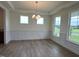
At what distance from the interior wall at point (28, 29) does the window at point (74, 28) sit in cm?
386

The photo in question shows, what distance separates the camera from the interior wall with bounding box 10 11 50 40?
8320mm

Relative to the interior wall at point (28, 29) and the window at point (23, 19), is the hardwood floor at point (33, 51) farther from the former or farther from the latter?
the window at point (23, 19)

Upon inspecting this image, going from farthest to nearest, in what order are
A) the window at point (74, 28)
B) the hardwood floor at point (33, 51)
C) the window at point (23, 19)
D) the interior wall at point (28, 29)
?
the window at point (23, 19) < the interior wall at point (28, 29) < the window at point (74, 28) < the hardwood floor at point (33, 51)

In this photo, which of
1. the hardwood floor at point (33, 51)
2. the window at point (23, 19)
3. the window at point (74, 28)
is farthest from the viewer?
the window at point (23, 19)

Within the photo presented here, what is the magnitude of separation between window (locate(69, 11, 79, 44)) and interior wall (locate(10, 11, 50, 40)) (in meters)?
3.86

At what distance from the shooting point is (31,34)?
8734mm

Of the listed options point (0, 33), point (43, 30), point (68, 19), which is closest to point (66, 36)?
point (68, 19)

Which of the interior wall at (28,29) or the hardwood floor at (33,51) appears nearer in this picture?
the hardwood floor at (33,51)

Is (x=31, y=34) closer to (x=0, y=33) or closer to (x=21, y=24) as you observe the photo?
(x=21, y=24)

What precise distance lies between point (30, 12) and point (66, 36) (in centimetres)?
404

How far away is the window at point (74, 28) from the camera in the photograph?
475cm

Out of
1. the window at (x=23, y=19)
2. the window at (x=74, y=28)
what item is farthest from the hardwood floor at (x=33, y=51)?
the window at (x=23, y=19)

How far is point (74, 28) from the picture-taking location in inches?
197

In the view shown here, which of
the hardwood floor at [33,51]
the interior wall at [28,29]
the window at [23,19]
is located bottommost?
the hardwood floor at [33,51]
